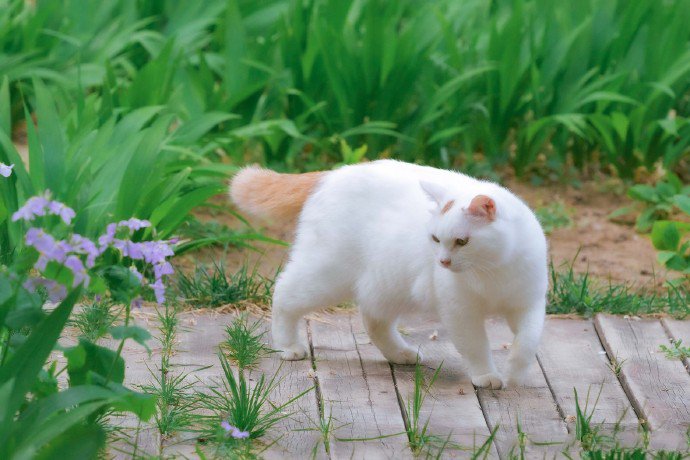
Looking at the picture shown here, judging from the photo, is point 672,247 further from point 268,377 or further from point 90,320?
point 90,320

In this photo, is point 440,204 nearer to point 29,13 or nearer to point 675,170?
point 675,170

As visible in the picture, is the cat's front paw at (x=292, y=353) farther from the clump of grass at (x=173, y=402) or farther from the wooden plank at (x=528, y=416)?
the wooden plank at (x=528, y=416)

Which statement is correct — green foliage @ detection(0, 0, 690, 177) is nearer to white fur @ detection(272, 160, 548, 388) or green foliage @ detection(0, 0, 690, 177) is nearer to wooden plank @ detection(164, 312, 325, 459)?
wooden plank @ detection(164, 312, 325, 459)

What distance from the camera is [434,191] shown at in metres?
3.07

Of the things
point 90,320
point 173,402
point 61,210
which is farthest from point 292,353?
point 61,210

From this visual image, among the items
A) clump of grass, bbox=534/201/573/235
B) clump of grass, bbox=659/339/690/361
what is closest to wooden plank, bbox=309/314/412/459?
clump of grass, bbox=659/339/690/361

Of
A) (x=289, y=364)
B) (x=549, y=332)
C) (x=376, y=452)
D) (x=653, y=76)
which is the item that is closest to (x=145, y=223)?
(x=376, y=452)

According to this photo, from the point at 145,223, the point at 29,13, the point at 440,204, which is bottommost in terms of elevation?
the point at 440,204

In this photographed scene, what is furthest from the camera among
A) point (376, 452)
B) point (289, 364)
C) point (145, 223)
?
point (289, 364)

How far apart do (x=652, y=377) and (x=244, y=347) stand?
1308 mm

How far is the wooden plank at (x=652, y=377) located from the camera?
9.93ft

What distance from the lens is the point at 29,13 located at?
19.7ft

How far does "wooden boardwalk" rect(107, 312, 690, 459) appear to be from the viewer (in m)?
2.89

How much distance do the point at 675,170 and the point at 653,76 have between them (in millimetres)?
611
